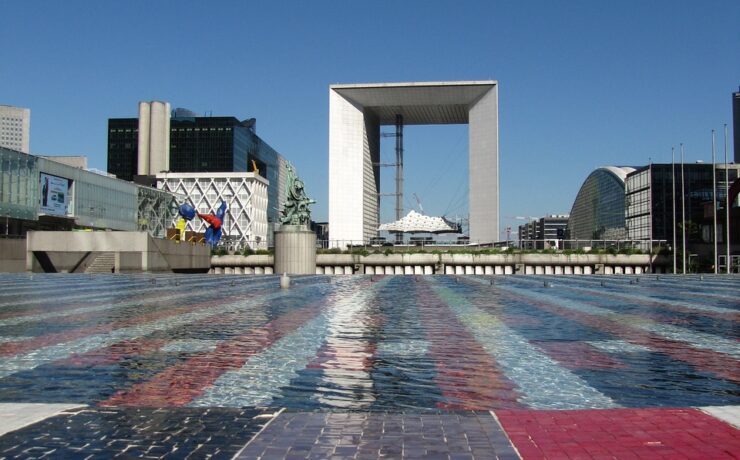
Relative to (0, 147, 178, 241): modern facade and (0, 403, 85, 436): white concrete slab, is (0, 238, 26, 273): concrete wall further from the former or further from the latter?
(0, 403, 85, 436): white concrete slab

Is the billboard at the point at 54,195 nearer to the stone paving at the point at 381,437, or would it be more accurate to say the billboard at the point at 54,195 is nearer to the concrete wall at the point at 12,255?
the concrete wall at the point at 12,255

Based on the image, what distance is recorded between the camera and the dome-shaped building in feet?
541

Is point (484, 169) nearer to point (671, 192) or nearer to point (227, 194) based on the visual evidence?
point (671, 192)

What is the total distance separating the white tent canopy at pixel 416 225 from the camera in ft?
452

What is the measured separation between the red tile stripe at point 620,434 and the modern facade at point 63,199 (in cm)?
7841

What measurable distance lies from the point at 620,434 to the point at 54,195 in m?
90.0

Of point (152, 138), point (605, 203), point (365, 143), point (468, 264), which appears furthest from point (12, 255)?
point (605, 203)

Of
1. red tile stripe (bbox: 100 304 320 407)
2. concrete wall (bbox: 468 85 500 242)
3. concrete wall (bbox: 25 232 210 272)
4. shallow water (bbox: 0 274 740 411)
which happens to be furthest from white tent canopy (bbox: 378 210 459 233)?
red tile stripe (bbox: 100 304 320 407)

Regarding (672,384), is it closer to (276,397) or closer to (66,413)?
(276,397)

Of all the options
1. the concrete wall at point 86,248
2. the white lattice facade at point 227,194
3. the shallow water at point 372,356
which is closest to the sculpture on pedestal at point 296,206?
the concrete wall at point 86,248

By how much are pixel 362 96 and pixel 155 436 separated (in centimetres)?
12067

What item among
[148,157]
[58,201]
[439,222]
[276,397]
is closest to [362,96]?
[439,222]

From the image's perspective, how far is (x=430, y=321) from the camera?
49.4 ft

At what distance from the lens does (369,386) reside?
313 inches
